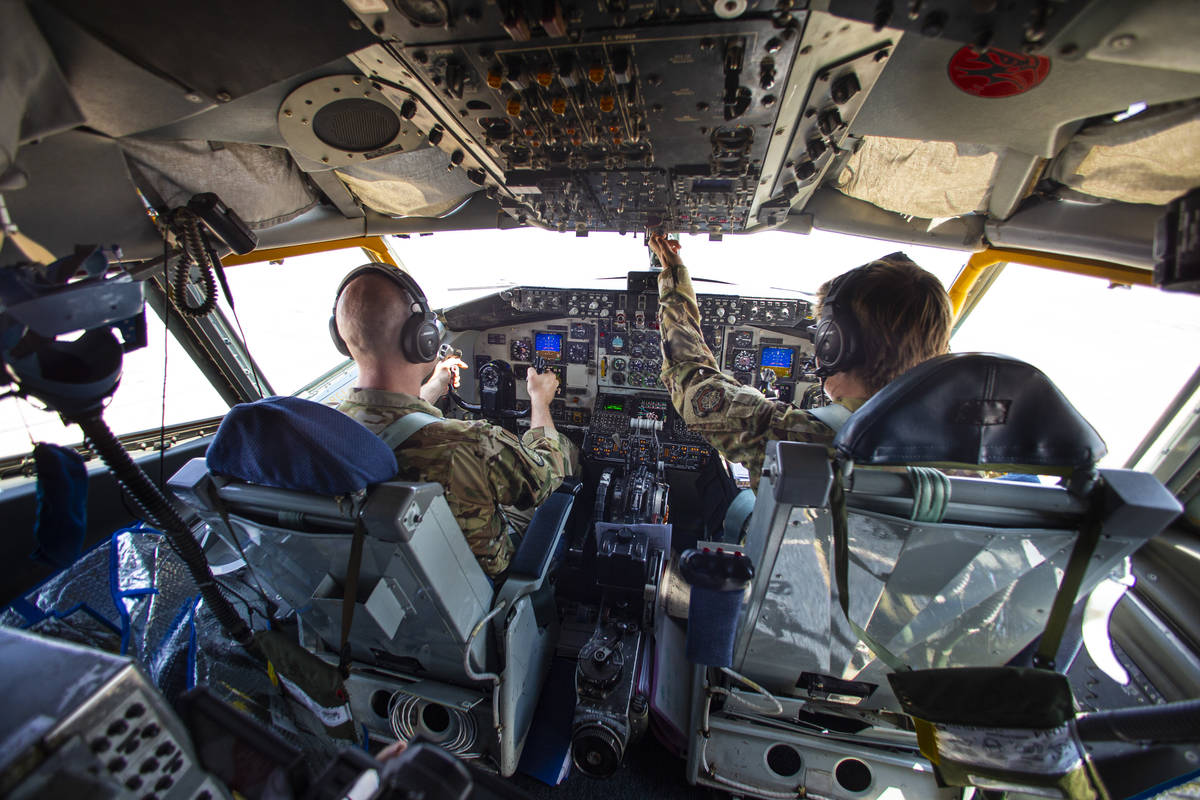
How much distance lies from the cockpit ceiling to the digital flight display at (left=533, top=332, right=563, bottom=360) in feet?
4.66

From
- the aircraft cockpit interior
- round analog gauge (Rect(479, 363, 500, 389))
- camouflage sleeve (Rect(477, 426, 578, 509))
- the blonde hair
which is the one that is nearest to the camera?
the aircraft cockpit interior

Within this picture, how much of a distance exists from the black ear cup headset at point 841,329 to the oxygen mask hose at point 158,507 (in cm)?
179

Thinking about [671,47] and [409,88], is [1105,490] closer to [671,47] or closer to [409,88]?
[671,47]

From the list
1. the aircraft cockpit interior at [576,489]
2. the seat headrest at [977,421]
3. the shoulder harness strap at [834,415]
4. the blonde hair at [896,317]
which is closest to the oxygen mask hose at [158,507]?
the aircraft cockpit interior at [576,489]

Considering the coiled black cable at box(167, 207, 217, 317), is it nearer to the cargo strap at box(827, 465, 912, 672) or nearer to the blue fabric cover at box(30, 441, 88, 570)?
the blue fabric cover at box(30, 441, 88, 570)

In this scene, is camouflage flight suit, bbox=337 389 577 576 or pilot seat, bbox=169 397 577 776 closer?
pilot seat, bbox=169 397 577 776

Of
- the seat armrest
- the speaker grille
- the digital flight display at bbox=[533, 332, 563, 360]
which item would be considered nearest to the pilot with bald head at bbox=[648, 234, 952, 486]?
the seat armrest

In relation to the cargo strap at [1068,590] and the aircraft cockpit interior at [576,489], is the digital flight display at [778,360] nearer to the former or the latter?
the aircraft cockpit interior at [576,489]

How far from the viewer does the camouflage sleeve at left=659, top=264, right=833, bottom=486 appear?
134 cm

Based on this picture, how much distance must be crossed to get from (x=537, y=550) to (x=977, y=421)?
4.36ft

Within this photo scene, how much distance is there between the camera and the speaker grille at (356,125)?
1.45m

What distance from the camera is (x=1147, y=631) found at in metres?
1.74

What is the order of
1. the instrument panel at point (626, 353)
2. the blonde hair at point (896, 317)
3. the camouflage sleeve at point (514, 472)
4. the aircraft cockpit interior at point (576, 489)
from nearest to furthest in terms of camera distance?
the aircraft cockpit interior at point (576, 489) → the blonde hair at point (896, 317) → the camouflage sleeve at point (514, 472) → the instrument panel at point (626, 353)

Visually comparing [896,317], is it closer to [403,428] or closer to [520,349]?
[403,428]
